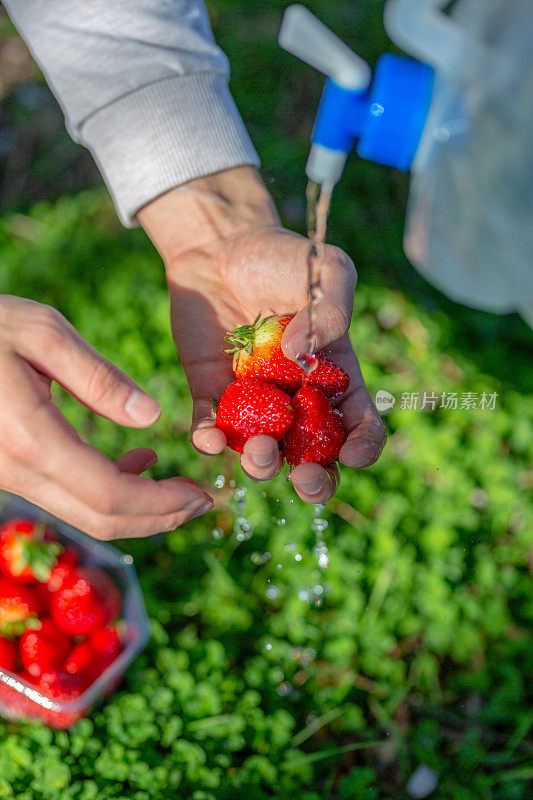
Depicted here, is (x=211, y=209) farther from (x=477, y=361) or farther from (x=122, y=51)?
(x=477, y=361)

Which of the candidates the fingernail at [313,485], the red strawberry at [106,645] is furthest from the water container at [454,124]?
the red strawberry at [106,645]

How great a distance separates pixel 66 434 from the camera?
1.27m

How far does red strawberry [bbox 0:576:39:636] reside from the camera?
197 cm

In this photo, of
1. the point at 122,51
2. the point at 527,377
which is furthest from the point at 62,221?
the point at 527,377

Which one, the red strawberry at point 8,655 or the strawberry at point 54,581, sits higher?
the strawberry at point 54,581

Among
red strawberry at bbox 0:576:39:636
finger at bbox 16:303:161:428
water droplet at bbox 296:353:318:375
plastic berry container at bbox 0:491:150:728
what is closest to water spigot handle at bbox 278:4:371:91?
water droplet at bbox 296:353:318:375

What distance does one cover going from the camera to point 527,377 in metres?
2.77

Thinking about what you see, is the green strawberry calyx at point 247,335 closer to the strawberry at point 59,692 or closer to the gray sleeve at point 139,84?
the gray sleeve at point 139,84

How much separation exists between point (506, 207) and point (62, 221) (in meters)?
2.13

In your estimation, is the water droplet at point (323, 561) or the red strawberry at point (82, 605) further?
the water droplet at point (323, 561)

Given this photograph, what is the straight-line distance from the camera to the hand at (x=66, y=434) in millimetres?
1252

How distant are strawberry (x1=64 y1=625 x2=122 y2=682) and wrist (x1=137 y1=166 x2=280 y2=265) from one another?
3.76 feet

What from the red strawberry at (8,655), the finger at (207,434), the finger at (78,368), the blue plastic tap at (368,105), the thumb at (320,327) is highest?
the blue plastic tap at (368,105)

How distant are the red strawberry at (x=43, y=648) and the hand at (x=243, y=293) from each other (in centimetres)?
86
